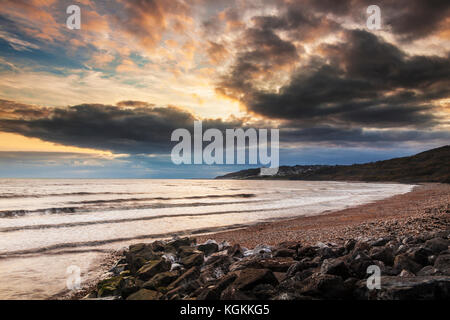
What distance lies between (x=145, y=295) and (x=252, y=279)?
9.70 feet

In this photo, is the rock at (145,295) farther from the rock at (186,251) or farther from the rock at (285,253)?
the rock at (285,253)

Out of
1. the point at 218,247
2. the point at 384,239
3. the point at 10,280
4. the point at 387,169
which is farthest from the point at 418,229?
the point at 387,169

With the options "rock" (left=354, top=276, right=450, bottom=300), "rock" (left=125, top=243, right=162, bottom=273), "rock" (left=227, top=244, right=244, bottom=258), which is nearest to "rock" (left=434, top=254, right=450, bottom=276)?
"rock" (left=354, top=276, right=450, bottom=300)

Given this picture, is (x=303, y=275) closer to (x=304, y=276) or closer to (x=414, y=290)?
(x=304, y=276)

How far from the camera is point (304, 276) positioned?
560 cm

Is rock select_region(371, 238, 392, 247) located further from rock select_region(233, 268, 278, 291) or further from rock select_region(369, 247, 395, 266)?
rock select_region(233, 268, 278, 291)

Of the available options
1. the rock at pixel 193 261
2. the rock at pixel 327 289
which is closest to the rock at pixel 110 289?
the rock at pixel 193 261

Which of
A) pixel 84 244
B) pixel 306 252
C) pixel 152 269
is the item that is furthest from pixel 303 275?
pixel 84 244

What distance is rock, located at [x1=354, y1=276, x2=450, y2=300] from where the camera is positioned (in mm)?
4121

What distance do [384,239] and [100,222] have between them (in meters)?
21.9

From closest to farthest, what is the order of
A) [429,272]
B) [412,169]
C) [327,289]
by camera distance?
[327,289] → [429,272] → [412,169]

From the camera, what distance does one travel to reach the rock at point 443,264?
4.95 meters

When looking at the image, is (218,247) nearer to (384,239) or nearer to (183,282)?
(183,282)
